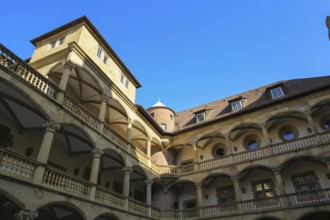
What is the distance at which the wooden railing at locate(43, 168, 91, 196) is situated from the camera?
35.1 ft

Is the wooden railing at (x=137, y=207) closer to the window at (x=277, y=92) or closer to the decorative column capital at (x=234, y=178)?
the decorative column capital at (x=234, y=178)

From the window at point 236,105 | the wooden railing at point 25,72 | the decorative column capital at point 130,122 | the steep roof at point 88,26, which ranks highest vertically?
the steep roof at point 88,26

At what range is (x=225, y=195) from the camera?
19531mm

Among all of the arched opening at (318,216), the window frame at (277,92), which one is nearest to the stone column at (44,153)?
the arched opening at (318,216)

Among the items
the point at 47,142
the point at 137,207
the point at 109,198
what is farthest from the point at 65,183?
the point at 137,207

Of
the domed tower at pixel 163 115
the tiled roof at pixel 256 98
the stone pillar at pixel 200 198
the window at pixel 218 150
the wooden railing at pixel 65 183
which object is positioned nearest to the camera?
the wooden railing at pixel 65 183

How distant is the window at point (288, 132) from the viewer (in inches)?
747

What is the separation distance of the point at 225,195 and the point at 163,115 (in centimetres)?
1048

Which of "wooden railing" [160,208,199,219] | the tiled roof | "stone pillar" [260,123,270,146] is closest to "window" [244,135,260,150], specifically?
"stone pillar" [260,123,270,146]

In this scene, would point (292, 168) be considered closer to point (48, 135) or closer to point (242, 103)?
point (242, 103)

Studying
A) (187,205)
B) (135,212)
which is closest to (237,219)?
(187,205)

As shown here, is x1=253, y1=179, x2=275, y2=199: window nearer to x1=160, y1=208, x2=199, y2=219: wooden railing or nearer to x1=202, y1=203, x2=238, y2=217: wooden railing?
x1=202, y1=203, x2=238, y2=217: wooden railing

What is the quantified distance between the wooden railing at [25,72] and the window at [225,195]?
1441 cm

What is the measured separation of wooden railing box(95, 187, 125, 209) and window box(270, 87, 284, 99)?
48.1ft
